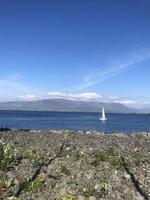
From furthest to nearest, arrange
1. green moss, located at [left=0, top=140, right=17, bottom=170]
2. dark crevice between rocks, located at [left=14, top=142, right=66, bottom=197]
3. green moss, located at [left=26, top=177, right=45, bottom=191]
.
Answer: green moss, located at [left=0, top=140, right=17, bottom=170]
green moss, located at [left=26, top=177, right=45, bottom=191]
dark crevice between rocks, located at [left=14, top=142, right=66, bottom=197]

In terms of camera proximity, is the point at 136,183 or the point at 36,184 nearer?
the point at 36,184

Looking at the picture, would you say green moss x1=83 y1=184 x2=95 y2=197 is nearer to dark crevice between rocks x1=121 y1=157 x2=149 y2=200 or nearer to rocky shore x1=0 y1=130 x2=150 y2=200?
rocky shore x1=0 y1=130 x2=150 y2=200

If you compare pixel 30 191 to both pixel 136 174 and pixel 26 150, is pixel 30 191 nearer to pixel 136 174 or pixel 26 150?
pixel 136 174

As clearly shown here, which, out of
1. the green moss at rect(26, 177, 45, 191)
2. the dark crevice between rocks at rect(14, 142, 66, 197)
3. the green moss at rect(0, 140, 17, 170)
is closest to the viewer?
the dark crevice between rocks at rect(14, 142, 66, 197)

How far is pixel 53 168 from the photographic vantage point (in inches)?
872

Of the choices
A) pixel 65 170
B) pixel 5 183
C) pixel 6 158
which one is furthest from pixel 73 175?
pixel 6 158

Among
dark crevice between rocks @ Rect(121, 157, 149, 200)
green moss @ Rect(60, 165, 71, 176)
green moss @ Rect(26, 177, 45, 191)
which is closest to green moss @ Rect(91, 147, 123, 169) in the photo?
dark crevice between rocks @ Rect(121, 157, 149, 200)

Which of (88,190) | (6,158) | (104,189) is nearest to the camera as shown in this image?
(88,190)

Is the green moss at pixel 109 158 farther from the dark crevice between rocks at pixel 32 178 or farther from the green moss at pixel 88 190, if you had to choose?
the green moss at pixel 88 190

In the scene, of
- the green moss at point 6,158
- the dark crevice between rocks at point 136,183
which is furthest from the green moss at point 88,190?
the green moss at point 6,158

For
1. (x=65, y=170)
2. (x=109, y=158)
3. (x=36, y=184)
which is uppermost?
(x=109, y=158)

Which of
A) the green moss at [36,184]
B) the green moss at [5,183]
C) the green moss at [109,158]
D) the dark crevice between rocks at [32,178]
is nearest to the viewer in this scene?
the dark crevice between rocks at [32,178]

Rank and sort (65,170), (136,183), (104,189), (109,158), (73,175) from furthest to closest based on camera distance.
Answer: (109,158)
(65,170)
(73,175)
(136,183)
(104,189)

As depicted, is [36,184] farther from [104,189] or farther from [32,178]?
[104,189]
